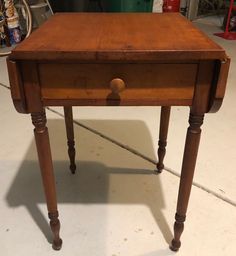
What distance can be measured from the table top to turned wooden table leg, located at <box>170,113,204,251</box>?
157 mm

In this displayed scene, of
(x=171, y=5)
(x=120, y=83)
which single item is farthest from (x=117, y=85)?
(x=171, y=5)

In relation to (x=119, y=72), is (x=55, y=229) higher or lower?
lower

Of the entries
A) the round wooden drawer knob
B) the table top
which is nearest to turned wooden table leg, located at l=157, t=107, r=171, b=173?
the table top

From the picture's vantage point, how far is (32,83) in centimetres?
65

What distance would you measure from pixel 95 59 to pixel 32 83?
152mm

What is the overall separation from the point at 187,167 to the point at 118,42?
352 millimetres

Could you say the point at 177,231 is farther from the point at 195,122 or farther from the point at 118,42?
the point at 118,42

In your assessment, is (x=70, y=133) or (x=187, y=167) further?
(x=70, y=133)

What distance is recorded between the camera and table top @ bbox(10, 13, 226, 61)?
0.60m

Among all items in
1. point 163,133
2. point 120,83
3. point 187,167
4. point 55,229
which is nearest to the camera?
point 120,83

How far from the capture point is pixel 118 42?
666 mm

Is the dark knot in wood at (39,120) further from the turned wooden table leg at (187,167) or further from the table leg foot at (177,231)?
the table leg foot at (177,231)

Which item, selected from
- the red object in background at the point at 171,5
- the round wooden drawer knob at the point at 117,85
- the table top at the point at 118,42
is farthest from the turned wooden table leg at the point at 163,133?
the red object in background at the point at 171,5

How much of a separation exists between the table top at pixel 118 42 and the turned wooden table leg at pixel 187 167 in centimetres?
16
